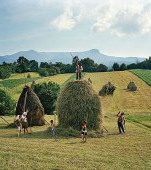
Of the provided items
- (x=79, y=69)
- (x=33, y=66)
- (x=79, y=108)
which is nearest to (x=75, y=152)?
(x=79, y=108)

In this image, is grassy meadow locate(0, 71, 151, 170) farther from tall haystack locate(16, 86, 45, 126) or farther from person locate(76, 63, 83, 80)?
person locate(76, 63, 83, 80)

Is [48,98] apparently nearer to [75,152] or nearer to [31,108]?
[31,108]

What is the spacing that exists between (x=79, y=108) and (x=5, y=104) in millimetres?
24060

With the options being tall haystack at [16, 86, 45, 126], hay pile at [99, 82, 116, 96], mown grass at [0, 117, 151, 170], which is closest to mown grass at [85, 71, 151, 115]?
hay pile at [99, 82, 116, 96]

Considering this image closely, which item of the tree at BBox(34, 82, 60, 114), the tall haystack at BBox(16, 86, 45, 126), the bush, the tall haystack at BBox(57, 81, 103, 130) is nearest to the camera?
the tall haystack at BBox(57, 81, 103, 130)

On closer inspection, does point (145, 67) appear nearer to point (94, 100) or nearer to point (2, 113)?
point (2, 113)

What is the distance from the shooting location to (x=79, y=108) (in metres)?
30.6

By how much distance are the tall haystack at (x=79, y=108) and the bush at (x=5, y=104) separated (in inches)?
855

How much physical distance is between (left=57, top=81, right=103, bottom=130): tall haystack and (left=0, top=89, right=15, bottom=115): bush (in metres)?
21.7

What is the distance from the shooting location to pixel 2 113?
A: 2040 inches

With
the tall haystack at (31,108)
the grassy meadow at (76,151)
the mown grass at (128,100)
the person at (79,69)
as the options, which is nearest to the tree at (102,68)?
the mown grass at (128,100)

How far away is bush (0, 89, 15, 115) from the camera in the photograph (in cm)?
5194

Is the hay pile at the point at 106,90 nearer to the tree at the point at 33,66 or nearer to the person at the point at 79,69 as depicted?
the person at the point at 79,69

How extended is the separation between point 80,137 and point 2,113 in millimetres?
25342
